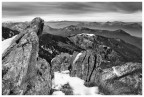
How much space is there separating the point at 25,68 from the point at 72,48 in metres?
2.32

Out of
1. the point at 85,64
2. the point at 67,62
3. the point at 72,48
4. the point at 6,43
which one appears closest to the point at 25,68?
the point at 6,43

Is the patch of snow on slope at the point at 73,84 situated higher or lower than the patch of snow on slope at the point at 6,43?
lower

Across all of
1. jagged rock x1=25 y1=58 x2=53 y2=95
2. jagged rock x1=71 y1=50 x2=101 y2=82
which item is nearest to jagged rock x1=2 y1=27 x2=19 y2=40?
jagged rock x1=25 y1=58 x2=53 y2=95

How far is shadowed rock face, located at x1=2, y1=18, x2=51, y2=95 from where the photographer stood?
29.3ft

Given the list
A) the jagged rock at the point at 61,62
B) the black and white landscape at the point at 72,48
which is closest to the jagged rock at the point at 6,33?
the black and white landscape at the point at 72,48

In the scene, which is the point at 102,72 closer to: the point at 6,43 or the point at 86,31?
the point at 86,31

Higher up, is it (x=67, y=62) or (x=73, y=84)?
(x=67, y=62)

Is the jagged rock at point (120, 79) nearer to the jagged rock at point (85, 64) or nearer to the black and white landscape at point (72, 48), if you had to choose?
the black and white landscape at point (72, 48)

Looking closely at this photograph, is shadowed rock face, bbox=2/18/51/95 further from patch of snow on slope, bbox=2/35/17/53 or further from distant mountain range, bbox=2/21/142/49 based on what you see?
distant mountain range, bbox=2/21/142/49

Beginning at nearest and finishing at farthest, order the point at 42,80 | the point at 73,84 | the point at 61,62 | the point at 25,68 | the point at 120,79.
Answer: the point at 25,68 → the point at 42,80 → the point at 120,79 → the point at 73,84 → the point at 61,62

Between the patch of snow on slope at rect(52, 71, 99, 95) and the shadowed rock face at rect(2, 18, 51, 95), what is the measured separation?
0.37m

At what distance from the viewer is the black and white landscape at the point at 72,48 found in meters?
9.43

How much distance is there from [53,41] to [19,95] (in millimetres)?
3050

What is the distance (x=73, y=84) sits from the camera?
985 centimetres
